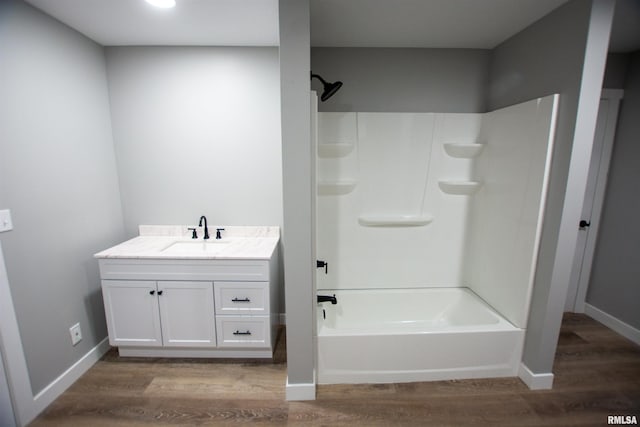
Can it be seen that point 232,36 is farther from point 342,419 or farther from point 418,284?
point 342,419

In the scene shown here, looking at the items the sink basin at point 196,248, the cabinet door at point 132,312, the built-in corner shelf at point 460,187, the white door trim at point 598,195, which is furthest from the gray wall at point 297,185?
the white door trim at point 598,195

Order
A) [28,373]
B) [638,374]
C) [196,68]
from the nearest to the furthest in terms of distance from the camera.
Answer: [28,373]
[638,374]
[196,68]

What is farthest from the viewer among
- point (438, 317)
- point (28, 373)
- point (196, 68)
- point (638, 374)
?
point (438, 317)

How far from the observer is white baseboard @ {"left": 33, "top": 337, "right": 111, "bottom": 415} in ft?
5.54

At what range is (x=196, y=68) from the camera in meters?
2.26

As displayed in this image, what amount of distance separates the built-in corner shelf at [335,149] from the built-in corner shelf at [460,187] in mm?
874

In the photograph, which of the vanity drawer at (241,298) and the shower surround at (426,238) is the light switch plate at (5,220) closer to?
the vanity drawer at (241,298)

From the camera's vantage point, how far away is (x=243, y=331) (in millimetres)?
2068

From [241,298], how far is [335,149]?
54.5 inches

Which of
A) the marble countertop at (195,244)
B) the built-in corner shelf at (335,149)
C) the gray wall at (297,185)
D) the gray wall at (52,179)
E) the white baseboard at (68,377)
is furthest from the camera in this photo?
the built-in corner shelf at (335,149)

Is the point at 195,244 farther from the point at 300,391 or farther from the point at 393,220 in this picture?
the point at 393,220

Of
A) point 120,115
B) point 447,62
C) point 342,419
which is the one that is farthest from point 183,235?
point 447,62

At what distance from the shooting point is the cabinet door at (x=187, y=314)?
2021 millimetres

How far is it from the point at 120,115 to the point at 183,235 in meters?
1.15
